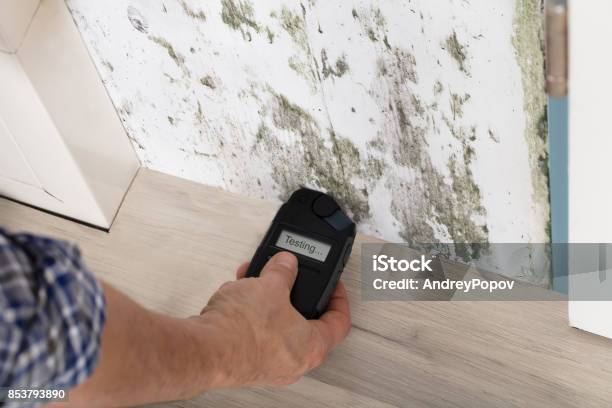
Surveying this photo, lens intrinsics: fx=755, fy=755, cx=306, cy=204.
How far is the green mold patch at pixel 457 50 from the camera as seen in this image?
0.62 metres

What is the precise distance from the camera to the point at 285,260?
33.0 inches

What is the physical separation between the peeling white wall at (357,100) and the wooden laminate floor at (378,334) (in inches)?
2.3

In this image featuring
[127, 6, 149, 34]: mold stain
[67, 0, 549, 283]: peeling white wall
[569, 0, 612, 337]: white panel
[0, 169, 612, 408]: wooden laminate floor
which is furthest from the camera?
[0, 169, 612, 408]: wooden laminate floor

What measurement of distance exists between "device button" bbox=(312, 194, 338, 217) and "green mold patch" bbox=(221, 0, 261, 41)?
0.24m

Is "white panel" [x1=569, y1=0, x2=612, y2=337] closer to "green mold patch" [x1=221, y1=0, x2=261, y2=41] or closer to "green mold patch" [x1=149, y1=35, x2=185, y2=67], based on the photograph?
"green mold patch" [x1=221, y1=0, x2=261, y2=41]

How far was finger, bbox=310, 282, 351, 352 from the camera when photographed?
0.84 meters

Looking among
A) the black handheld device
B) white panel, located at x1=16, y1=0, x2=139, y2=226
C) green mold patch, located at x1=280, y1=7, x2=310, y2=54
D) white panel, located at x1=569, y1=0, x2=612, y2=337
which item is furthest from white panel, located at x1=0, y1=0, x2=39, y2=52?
white panel, located at x1=569, y1=0, x2=612, y2=337

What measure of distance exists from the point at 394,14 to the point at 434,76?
74mm

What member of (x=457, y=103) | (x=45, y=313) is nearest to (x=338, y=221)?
(x=457, y=103)

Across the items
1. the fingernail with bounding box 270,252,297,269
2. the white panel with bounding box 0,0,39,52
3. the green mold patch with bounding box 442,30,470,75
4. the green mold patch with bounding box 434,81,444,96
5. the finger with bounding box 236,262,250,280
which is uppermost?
the white panel with bounding box 0,0,39,52

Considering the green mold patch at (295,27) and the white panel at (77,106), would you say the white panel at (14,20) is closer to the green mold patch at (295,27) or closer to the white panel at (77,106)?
the white panel at (77,106)

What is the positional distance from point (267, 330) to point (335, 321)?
0.47 feet

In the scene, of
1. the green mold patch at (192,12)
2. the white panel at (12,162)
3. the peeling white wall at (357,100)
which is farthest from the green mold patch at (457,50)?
the white panel at (12,162)

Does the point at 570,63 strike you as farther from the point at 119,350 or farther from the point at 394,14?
the point at 119,350
